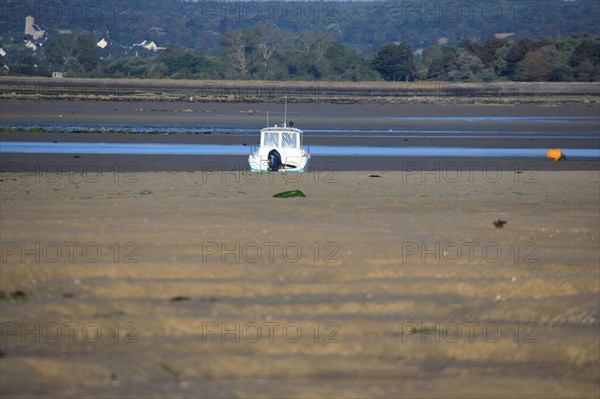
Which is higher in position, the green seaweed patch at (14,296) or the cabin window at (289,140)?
the cabin window at (289,140)

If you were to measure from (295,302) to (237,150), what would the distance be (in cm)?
2245

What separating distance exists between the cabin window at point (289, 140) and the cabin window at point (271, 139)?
0.50ft

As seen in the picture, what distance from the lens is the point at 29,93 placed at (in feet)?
217

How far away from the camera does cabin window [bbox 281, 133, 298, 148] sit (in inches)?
965

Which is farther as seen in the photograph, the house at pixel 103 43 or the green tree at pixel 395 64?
the house at pixel 103 43

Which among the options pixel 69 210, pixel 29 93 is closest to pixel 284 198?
pixel 69 210

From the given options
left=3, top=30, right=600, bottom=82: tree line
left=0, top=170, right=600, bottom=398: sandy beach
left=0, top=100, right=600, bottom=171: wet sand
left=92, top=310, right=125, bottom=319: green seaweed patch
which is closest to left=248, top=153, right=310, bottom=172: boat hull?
left=0, top=100, right=600, bottom=171: wet sand

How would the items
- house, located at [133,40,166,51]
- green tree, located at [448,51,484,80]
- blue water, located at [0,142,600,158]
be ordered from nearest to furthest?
blue water, located at [0,142,600,158]
green tree, located at [448,51,484,80]
house, located at [133,40,166,51]

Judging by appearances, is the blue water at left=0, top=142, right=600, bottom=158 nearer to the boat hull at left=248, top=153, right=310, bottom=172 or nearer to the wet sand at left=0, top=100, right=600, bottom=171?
the wet sand at left=0, top=100, right=600, bottom=171

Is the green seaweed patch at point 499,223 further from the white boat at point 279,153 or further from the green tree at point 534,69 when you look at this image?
the green tree at point 534,69

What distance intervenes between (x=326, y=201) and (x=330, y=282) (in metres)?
6.71

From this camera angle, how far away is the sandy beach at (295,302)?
7094 millimetres

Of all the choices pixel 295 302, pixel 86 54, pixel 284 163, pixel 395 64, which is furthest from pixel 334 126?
pixel 86 54

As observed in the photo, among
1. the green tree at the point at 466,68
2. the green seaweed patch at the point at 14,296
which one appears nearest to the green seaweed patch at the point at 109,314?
the green seaweed patch at the point at 14,296
